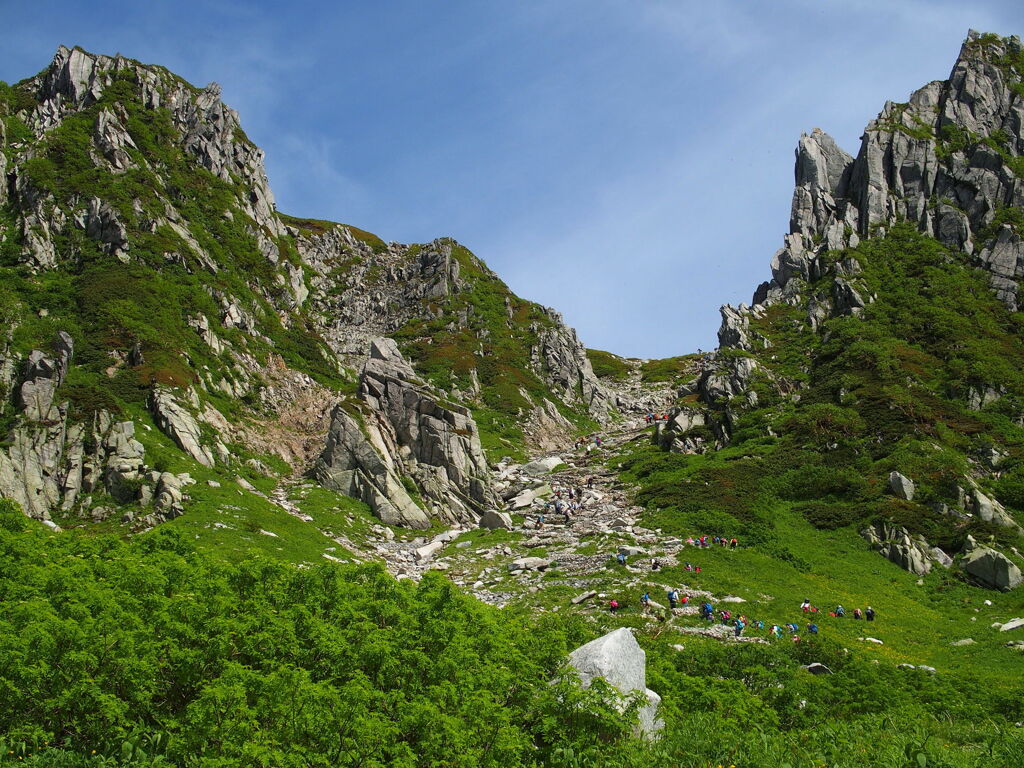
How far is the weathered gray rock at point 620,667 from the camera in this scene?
16031 mm

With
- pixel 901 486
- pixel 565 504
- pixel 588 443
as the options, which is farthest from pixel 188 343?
pixel 901 486

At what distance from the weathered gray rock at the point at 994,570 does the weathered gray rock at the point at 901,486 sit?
7.36 metres

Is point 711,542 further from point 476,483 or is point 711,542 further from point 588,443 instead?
point 588,443

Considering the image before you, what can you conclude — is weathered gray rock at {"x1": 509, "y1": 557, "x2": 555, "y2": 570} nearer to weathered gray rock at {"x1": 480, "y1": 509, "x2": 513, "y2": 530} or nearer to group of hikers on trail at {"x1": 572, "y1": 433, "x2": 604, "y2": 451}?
weathered gray rock at {"x1": 480, "y1": 509, "x2": 513, "y2": 530}

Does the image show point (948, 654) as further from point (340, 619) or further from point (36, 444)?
point (36, 444)

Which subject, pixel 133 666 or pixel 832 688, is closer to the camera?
pixel 133 666

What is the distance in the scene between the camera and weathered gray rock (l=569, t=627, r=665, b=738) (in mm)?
16031

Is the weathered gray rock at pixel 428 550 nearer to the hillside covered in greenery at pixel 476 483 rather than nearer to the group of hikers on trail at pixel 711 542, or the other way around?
the hillside covered in greenery at pixel 476 483

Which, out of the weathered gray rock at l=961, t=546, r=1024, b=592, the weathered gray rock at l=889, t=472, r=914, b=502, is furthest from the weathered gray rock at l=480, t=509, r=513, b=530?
the weathered gray rock at l=961, t=546, r=1024, b=592

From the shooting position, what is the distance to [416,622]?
56.5 feet

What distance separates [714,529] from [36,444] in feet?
136

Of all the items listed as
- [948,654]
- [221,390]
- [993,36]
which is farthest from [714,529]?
[993,36]

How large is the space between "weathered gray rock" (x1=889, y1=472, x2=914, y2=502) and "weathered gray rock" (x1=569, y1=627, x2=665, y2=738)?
3552 centimetres

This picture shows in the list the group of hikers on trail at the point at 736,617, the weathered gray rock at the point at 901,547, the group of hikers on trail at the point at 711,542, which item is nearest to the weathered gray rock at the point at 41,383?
the group of hikers on trail at the point at 736,617
